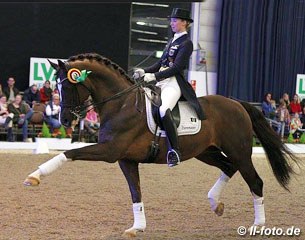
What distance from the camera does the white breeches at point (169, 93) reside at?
5527mm

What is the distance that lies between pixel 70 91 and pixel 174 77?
97 centimetres

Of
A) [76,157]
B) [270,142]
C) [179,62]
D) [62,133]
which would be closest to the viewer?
[76,157]

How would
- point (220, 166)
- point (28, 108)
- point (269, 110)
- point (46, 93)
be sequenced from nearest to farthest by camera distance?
1. point (220, 166)
2. point (28, 108)
3. point (46, 93)
4. point (269, 110)

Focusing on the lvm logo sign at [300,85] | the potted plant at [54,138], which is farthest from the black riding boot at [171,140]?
the lvm logo sign at [300,85]

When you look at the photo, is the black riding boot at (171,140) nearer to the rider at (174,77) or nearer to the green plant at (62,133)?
the rider at (174,77)

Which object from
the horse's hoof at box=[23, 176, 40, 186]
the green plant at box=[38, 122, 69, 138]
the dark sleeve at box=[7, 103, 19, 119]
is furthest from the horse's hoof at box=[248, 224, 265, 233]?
the dark sleeve at box=[7, 103, 19, 119]

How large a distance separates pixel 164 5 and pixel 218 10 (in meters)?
1.43

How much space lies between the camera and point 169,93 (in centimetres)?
564

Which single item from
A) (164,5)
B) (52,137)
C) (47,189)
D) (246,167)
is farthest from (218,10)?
(246,167)

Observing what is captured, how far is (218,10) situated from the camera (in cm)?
1742

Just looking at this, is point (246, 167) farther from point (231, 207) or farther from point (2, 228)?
point (2, 228)

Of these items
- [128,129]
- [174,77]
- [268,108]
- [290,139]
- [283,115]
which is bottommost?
[290,139]

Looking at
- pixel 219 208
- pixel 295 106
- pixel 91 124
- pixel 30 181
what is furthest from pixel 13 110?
pixel 30 181

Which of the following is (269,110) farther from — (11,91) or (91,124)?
(11,91)
